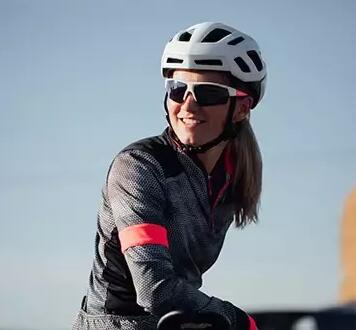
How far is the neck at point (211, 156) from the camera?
4832 mm

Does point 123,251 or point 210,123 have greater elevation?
point 210,123

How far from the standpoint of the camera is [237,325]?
4691 mm

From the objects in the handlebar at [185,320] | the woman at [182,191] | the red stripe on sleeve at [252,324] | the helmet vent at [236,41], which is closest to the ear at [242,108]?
the woman at [182,191]

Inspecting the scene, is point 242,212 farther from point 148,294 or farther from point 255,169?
point 148,294

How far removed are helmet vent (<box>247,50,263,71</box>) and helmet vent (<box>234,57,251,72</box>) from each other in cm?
8

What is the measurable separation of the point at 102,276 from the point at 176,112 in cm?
71

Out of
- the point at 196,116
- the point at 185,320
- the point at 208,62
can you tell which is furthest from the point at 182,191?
the point at 185,320

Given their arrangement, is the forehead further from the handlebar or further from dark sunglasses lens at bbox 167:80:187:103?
the handlebar

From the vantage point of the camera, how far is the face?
185 inches

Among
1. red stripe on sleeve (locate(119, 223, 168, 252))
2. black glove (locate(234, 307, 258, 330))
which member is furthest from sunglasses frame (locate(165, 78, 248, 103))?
black glove (locate(234, 307, 258, 330))

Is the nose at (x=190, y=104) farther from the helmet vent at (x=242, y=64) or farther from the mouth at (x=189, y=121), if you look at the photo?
the helmet vent at (x=242, y=64)

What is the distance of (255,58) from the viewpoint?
16.5ft

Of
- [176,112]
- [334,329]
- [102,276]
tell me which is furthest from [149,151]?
[334,329]

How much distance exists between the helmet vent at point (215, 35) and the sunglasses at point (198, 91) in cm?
27
